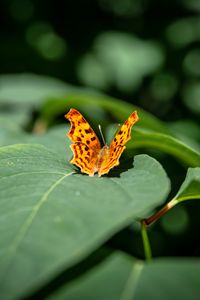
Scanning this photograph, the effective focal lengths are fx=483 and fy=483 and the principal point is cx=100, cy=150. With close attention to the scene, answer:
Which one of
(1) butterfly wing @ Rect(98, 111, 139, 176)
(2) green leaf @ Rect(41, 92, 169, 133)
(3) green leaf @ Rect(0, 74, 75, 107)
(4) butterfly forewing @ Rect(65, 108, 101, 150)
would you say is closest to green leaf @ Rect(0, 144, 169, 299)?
(1) butterfly wing @ Rect(98, 111, 139, 176)

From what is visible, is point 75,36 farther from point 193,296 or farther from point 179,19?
point 193,296

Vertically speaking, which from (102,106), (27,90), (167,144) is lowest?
(27,90)

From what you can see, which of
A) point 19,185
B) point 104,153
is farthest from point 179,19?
point 19,185

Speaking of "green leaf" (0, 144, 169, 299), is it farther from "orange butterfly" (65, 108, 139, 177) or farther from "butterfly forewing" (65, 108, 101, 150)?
"butterfly forewing" (65, 108, 101, 150)

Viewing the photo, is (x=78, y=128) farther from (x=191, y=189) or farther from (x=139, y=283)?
(x=139, y=283)

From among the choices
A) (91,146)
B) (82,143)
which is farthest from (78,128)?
(91,146)

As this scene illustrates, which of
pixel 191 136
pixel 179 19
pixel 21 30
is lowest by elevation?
pixel 191 136

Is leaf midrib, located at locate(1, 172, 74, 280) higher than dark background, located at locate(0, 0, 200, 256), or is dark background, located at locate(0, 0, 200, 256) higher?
leaf midrib, located at locate(1, 172, 74, 280)
